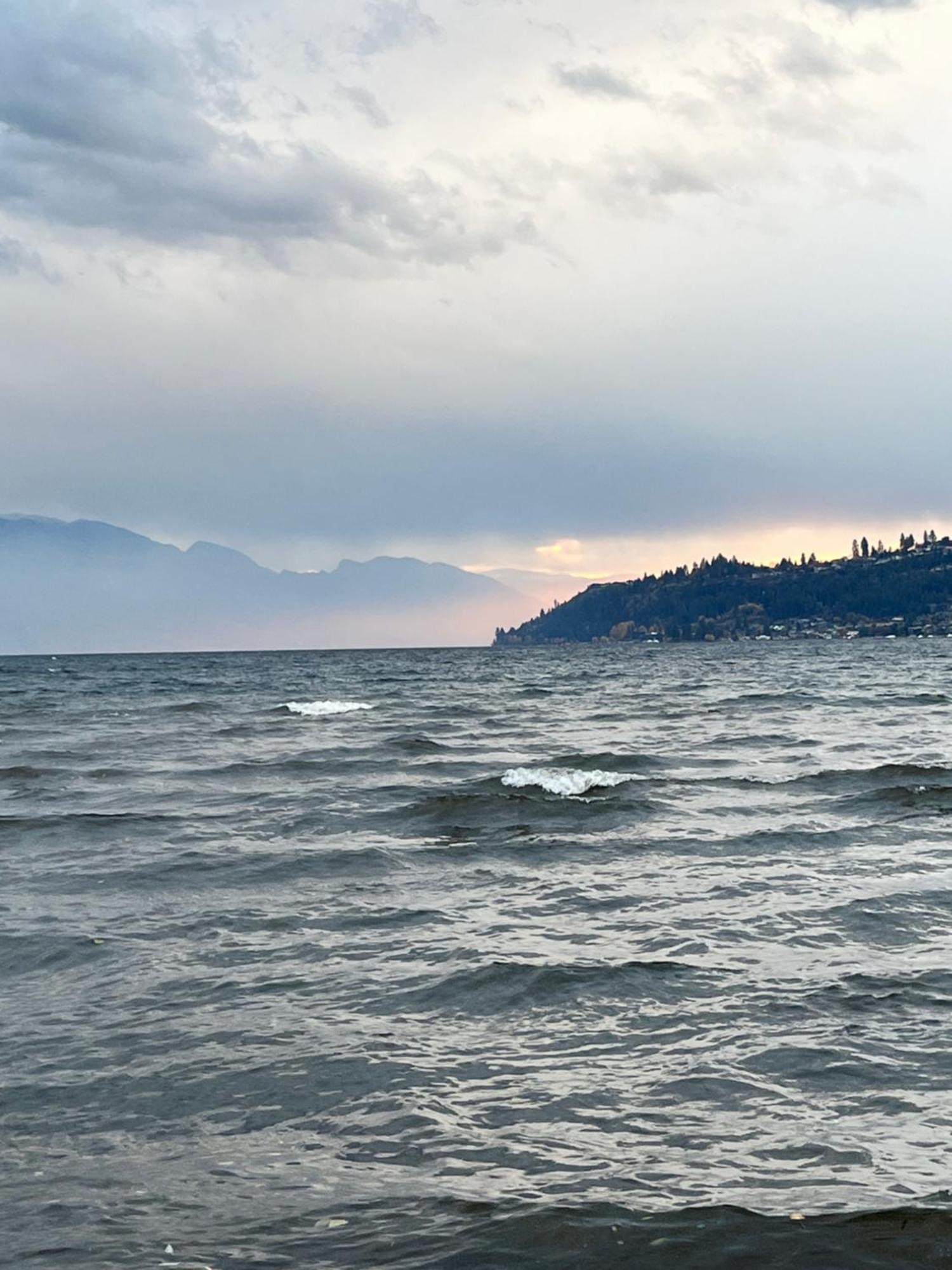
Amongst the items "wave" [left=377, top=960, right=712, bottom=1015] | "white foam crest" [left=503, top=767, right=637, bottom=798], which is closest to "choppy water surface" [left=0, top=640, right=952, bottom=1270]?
"wave" [left=377, top=960, right=712, bottom=1015]

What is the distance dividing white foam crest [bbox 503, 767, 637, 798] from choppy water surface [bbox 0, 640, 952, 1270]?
0.92 ft

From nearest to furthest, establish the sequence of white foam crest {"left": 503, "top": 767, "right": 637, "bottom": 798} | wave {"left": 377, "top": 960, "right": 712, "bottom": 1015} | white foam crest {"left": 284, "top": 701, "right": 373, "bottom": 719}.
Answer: wave {"left": 377, "top": 960, "right": 712, "bottom": 1015}
white foam crest {"left": 503, "top": 767, "right": 637, "bottom": 798}
white foam crest {"left": 284, "top": 701, "right": 373, "bottom": 719}

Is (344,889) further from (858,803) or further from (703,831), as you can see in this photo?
(858,803)

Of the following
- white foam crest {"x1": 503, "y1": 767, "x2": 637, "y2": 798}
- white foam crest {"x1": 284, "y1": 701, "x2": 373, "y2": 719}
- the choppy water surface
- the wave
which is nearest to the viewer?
the choppy water surface

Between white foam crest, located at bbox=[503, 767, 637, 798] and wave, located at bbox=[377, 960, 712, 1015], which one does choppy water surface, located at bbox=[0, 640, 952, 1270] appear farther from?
white foam crest, located at bbox=[503, 767, 637, 798]

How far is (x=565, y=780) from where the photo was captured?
22391mm

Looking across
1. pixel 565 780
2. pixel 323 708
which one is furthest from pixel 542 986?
pixel 323 708

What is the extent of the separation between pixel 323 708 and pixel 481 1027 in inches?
1643

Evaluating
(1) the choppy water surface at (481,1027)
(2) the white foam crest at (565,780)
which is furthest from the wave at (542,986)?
(2) the white foam crest at (565,780)

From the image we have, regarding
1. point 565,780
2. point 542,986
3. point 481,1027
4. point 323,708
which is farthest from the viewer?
point 323,708

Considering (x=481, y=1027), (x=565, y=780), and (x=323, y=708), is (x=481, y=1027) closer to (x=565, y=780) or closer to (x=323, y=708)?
(x=565, y=780)

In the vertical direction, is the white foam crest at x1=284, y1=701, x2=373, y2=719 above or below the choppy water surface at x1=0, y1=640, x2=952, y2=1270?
above

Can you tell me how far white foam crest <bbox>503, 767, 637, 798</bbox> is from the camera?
2156 centimetres

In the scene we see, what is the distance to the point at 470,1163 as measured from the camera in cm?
629
